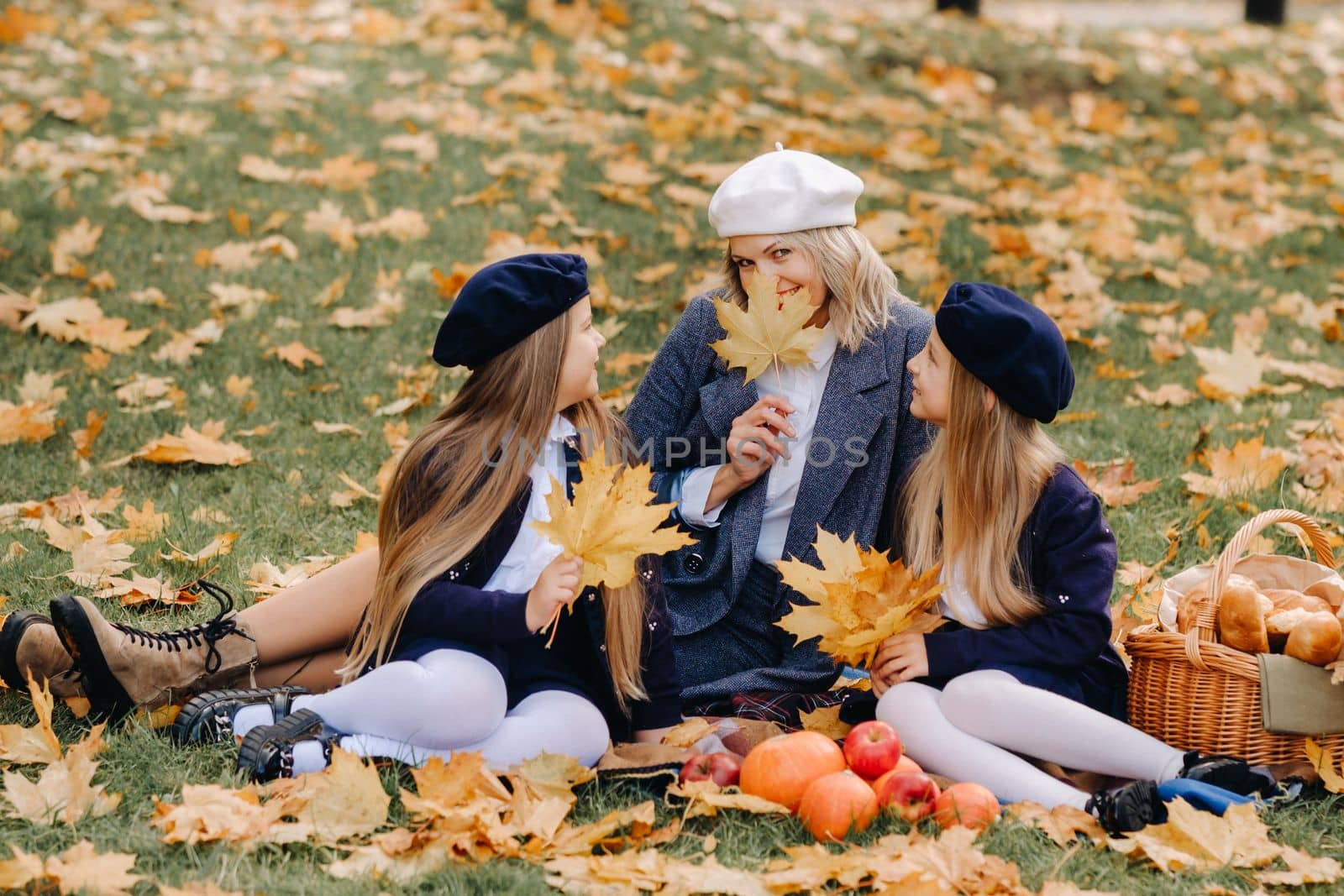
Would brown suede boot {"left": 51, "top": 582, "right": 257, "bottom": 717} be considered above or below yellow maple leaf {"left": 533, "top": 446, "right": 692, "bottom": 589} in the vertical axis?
below

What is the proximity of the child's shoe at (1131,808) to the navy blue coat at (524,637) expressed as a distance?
3.06 feet

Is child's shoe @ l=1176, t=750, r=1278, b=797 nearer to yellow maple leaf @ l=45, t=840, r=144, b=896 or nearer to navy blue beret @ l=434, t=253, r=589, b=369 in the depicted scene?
navy blue beret @ l=434, t=253, r=589, b=369

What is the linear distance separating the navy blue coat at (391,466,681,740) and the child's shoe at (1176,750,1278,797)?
109 cm

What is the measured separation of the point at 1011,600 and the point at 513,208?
14.4ft

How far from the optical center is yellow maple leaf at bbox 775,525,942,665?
295 centimetres

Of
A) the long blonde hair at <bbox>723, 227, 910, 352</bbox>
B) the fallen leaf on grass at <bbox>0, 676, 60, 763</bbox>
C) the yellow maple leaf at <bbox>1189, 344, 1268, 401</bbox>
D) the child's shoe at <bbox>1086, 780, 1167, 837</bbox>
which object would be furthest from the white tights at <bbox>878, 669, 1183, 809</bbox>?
the yellow maple leaf at <bbox>1189, 344, 1268, 401</bbox>

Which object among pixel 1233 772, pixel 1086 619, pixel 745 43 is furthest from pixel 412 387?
pixel 745 43

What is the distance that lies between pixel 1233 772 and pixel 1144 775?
Answer: 0.57ft

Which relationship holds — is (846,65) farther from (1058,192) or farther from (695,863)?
(695,863)

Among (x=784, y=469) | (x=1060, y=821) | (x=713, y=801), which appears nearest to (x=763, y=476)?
(x=784, y=469)

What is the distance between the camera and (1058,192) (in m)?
7.39

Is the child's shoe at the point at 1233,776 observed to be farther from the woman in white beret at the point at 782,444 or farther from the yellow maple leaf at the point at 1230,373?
the yellow maple leaf at the point at 1230,373

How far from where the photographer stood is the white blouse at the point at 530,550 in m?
3.04

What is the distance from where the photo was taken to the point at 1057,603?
9.62 feet
